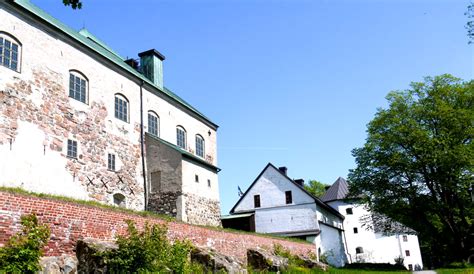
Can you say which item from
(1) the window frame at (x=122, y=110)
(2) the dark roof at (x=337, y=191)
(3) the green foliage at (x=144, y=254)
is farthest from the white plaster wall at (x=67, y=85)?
(2) the dark roof at (x=337, y=191)

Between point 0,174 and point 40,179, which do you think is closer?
point 0,174

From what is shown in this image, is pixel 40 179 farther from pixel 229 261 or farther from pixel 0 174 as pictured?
pixel 229 261

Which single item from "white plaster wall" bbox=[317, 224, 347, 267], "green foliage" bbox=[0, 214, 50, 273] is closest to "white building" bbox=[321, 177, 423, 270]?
"white plaster wall" bbox=[317, 224, 347, 267]

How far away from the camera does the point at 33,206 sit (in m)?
10.5

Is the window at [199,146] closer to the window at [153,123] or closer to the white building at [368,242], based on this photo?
the window at [153,123]

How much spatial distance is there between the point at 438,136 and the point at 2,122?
24772 millimetres

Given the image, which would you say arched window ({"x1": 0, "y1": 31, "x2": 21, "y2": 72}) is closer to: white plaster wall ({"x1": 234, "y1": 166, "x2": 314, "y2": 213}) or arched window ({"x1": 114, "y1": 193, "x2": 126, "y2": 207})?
arched window ({"x1": 114, "y1": 193, "x2": 126, "y2": 207})

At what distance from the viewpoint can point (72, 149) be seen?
17234 mm

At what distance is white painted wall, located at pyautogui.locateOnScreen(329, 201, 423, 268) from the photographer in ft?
138

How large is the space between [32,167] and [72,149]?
236cm

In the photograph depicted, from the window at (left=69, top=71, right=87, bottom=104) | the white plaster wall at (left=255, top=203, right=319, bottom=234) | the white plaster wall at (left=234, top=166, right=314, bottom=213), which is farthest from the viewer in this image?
the white plaster wall at (left=234, top=166, right=314, bottom=213)

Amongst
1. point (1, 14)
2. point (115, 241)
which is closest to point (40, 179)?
point (115, 241)

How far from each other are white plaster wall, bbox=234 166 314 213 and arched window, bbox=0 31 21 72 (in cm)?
2223

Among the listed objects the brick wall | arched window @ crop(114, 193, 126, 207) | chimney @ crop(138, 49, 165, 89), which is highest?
chimney @ crop(138, 49, 165, 89)
